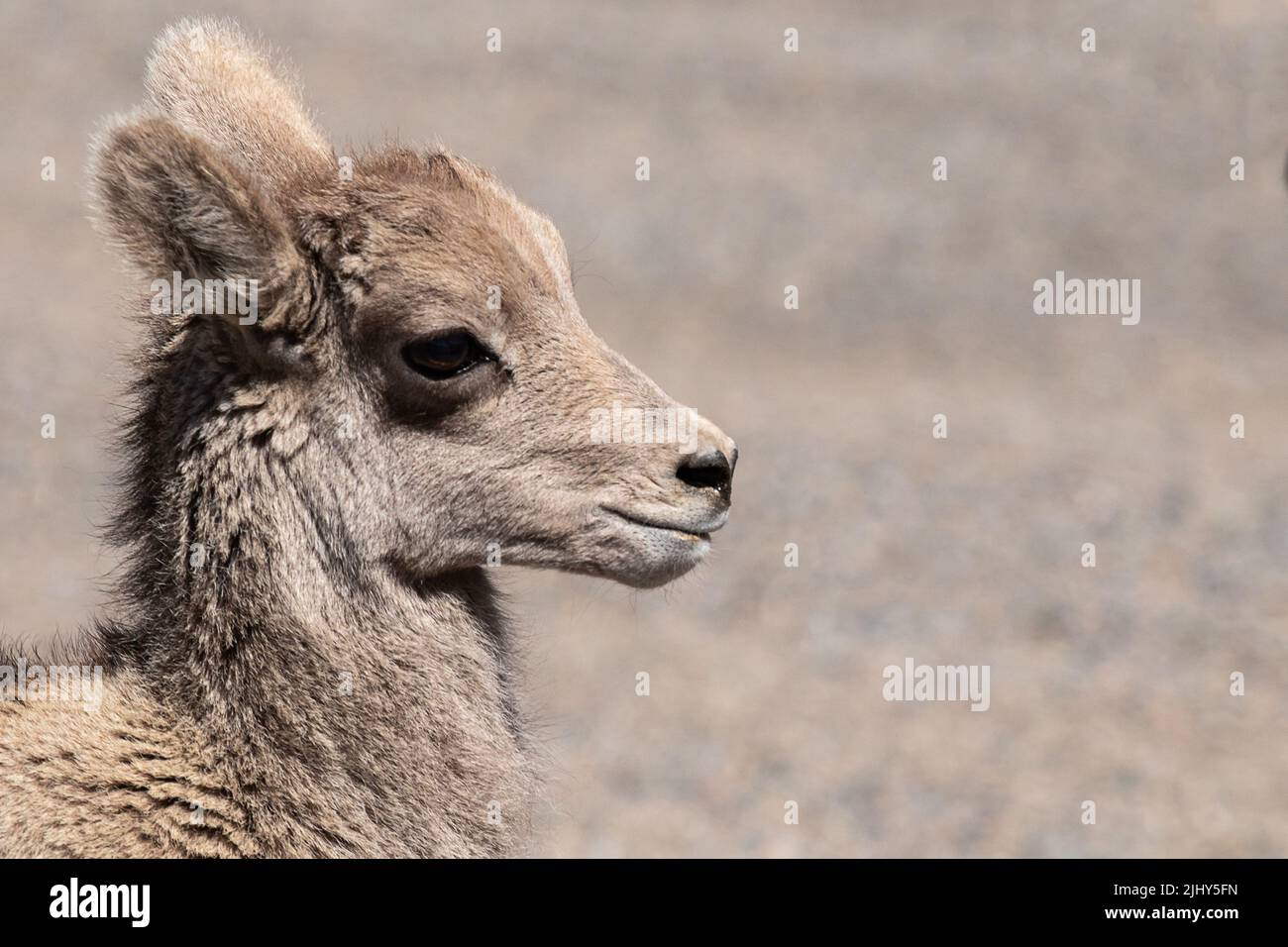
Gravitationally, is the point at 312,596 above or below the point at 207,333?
below

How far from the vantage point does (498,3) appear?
41.1 meters

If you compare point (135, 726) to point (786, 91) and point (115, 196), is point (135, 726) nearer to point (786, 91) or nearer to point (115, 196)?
point (115, 196)

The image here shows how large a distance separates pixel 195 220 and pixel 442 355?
0.86 metres

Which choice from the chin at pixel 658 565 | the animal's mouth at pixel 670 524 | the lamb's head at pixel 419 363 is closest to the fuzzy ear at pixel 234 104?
the lamb's head at pixel 419 363

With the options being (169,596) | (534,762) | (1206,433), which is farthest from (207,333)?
(1206,433)

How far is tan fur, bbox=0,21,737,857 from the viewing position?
4.96m

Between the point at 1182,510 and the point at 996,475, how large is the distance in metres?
2.65

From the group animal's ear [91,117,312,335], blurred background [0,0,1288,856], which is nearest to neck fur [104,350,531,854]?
animal's ear [91,117,312,335]

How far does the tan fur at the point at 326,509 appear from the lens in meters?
4.96

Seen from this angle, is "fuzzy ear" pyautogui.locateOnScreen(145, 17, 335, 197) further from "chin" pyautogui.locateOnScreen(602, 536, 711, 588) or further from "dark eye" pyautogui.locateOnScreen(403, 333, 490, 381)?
"chin" pyautogui.locateOnScreen(602, 536, 711, 588)

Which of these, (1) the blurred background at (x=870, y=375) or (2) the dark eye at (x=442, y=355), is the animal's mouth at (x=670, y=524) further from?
(1) the blurred background at (x=870, y=375)

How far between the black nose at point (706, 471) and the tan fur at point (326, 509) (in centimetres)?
1

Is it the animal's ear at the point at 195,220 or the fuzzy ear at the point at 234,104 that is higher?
the fuzzy ear at the point at 234,104

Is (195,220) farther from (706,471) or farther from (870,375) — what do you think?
(870,375)
